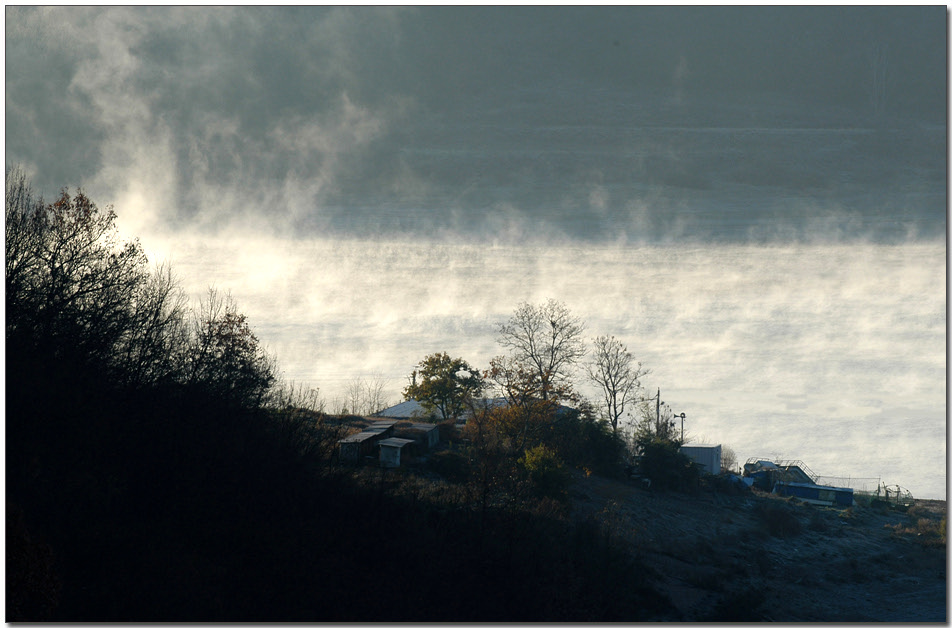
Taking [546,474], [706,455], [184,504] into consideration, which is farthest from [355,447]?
[706,455]

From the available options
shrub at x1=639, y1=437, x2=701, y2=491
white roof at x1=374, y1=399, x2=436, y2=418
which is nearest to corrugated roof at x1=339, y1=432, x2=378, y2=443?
shrub at x1=639, y1=437, x2=701, y2=491

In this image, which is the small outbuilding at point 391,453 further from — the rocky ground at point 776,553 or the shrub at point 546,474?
the rocky ground at point 776,553

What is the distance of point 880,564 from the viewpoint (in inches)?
1275

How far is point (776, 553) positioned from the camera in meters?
33.6

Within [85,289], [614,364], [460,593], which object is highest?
[614,364]

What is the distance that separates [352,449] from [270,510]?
14585 mm

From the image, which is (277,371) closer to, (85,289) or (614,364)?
(85,289)

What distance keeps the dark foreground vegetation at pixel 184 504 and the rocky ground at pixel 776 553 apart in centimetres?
284

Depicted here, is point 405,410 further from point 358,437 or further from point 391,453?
point 391,453

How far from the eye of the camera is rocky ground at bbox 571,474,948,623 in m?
23.8

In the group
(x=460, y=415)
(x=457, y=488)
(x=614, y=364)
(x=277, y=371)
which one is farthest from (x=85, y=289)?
(x=614, y=364)

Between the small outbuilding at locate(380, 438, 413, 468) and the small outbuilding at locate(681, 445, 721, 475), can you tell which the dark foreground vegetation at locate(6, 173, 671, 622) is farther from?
the small outbuilding at locate(681, 445, 721, 475)

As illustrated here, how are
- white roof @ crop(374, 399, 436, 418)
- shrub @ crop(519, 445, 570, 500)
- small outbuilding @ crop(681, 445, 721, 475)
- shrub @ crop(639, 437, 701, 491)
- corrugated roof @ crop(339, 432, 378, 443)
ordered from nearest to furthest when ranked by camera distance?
shrub @ crop(519, 445, 570, 500), corrugated roof @ crop(339, 432, 378, 443), shrub @ crop(639, 437, 701, 491), small outbuilding @ crop(681, 445, 721, 475), white roof @ crop(374, 399, 436, 418)

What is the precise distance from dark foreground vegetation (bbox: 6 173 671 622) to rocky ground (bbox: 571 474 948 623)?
2.84 m
